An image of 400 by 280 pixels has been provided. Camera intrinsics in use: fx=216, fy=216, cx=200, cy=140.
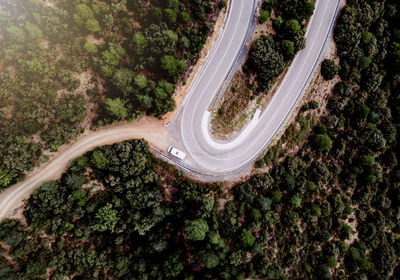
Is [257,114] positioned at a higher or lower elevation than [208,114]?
higher

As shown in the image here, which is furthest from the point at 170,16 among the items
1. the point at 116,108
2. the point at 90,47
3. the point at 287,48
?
the point at 287,48

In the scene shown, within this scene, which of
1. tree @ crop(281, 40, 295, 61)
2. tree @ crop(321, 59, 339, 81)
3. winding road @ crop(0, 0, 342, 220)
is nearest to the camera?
tree @ crop(281, 40, 295, 61)

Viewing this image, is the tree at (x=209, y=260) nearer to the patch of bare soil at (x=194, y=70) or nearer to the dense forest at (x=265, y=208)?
the dense forest at (x=265, y=208)

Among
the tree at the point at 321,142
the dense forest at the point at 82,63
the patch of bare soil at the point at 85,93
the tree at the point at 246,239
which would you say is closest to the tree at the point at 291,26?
the dense forest at the point at 82,63

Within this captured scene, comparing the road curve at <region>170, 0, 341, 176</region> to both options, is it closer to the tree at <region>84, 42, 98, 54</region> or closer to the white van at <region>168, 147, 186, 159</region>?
the white van at <region>168, 147, 186, 159</region>

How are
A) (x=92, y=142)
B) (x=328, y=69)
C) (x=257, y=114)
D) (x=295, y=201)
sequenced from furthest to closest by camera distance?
(x=257, y=114)
(x=328, y=69)
(x=295, y=201)
(x=92, y=142)

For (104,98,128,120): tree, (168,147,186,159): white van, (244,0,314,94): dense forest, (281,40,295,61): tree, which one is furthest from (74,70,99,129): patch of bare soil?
(281,40,295,61): tree

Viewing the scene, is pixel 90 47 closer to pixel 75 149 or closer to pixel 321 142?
pixel 75 149
